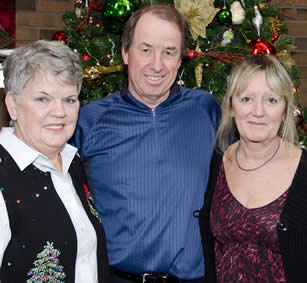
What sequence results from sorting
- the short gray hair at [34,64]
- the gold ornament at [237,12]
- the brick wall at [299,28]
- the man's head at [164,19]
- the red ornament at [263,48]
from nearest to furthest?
the short gray hair at [34,64] → the man's head at [164,19] → the red ornament at [263,48] → the gold ornament at [237,12] → the brick wall at [299,28]

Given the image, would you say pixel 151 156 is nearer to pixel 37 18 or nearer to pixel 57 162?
pixel 57 162

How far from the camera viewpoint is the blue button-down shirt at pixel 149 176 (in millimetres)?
1862

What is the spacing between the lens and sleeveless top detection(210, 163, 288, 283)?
1562mm

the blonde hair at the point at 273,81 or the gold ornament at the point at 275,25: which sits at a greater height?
the gold ornament at the point at 275,25

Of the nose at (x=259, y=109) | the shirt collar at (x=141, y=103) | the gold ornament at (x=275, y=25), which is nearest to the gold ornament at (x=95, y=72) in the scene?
the shirt collar at (x=141, y=103)

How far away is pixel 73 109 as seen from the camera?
5.16ft

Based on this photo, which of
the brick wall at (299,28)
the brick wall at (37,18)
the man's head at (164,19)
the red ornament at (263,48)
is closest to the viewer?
the man's head at (164,19)

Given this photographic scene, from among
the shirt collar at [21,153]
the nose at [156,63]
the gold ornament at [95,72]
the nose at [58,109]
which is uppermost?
the nose at [156,63]

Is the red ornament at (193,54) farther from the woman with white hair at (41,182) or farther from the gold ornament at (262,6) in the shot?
the woman with white hair at (41,182)

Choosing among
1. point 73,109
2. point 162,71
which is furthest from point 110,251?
point 162,71

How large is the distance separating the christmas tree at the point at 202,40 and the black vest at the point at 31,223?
1.12 m

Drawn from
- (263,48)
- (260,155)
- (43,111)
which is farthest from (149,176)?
(263,48)

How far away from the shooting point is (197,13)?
2396 millimetres

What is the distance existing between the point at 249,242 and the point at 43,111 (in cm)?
92
